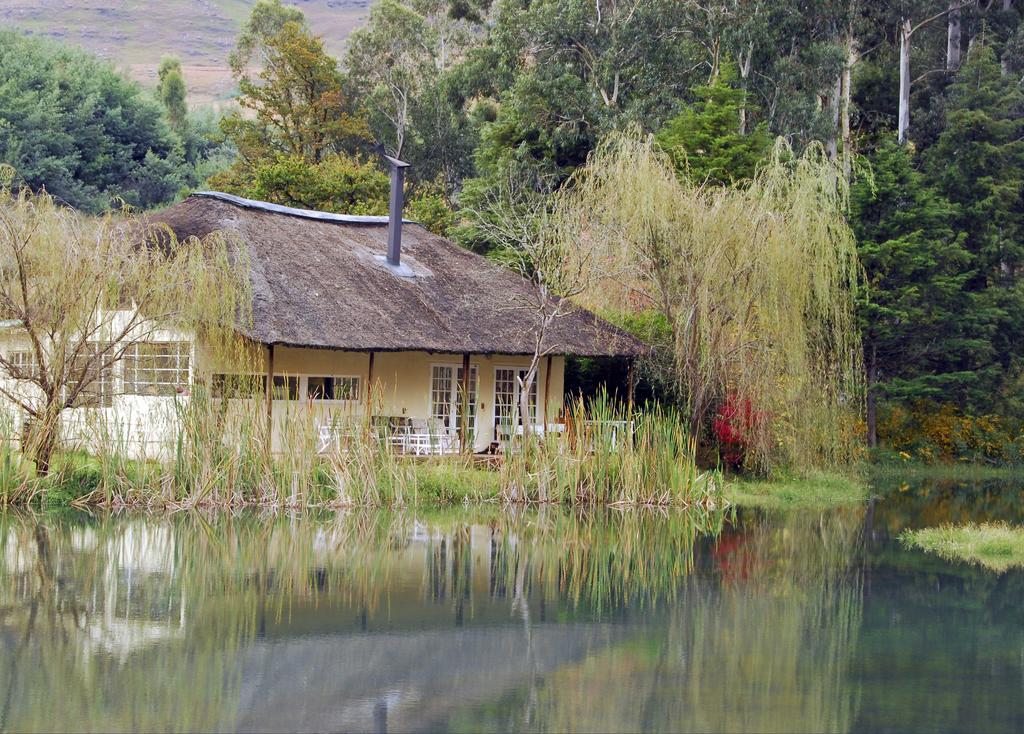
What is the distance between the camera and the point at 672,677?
28.1ft

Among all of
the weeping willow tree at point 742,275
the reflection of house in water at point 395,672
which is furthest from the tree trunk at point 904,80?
the reflection of house in water at point 395,672

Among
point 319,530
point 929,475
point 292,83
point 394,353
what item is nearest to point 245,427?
point 319,530

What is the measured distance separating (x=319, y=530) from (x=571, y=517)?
3.30 meters

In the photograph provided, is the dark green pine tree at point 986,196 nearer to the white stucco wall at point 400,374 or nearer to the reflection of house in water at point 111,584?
the white stucco wall at point 400,374

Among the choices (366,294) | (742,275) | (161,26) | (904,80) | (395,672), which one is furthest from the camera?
(161,26)

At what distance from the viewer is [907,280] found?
26.4m

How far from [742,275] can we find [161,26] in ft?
437

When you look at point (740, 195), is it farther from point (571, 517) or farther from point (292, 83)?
point (292, 83)

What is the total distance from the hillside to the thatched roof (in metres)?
104


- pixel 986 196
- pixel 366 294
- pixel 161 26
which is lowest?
pixel 366 294

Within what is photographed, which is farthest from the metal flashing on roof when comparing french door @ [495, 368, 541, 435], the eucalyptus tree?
the eucalyptus tree

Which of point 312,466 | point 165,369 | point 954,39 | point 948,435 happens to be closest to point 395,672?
point 312,466

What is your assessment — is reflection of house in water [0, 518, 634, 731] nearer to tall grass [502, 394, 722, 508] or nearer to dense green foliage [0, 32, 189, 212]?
tall grass [502, 394, 722, 508]

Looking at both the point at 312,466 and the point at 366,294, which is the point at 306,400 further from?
the point at 366,294
